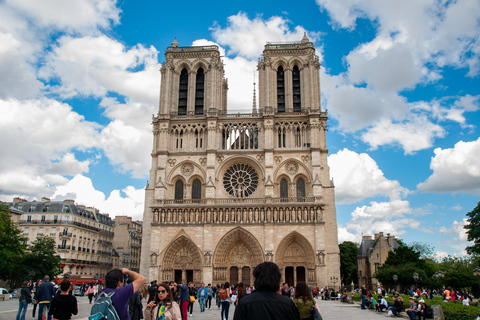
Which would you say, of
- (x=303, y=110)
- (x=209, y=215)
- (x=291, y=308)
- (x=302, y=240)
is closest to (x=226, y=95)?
(x=303, y=110)

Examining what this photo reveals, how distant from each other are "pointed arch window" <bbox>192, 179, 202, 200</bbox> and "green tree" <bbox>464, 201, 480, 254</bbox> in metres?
21.2

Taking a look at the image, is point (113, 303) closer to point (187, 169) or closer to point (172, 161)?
point (187, 169)

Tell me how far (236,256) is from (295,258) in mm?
4924

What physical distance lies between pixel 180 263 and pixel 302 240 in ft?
34.0

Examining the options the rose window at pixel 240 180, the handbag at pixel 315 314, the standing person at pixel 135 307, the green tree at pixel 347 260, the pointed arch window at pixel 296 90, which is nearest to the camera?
the handbag at pixel 315 314

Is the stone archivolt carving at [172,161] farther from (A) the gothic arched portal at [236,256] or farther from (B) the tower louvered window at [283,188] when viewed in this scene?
(B) the tower louvered window at [283,188]

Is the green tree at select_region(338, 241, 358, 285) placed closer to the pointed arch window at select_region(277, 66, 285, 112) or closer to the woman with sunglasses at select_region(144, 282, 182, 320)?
the pointed arch window at select_region(277, 66, 285, 112)

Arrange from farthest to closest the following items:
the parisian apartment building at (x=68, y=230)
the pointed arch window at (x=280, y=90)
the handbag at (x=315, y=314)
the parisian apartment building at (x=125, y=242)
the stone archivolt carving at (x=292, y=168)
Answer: the parisian apartment building at (x=125, y=242)
the parisian apartment building at (x=68, y=230)
the pointed arch window at (x=280, y=90)
the stone archivolt carving at (x=292, y=168)
the handbag at (x=315, y=314)

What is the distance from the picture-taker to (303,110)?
38281 mm

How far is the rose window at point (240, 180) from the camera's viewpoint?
37188 mm

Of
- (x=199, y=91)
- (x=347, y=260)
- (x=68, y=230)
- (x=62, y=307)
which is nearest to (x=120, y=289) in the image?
(x=62, y=307)

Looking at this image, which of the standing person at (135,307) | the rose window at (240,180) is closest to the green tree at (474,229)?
the rose window at (240,180)

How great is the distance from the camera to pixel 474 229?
28438mm

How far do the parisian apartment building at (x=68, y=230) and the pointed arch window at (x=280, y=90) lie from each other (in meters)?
23.4
